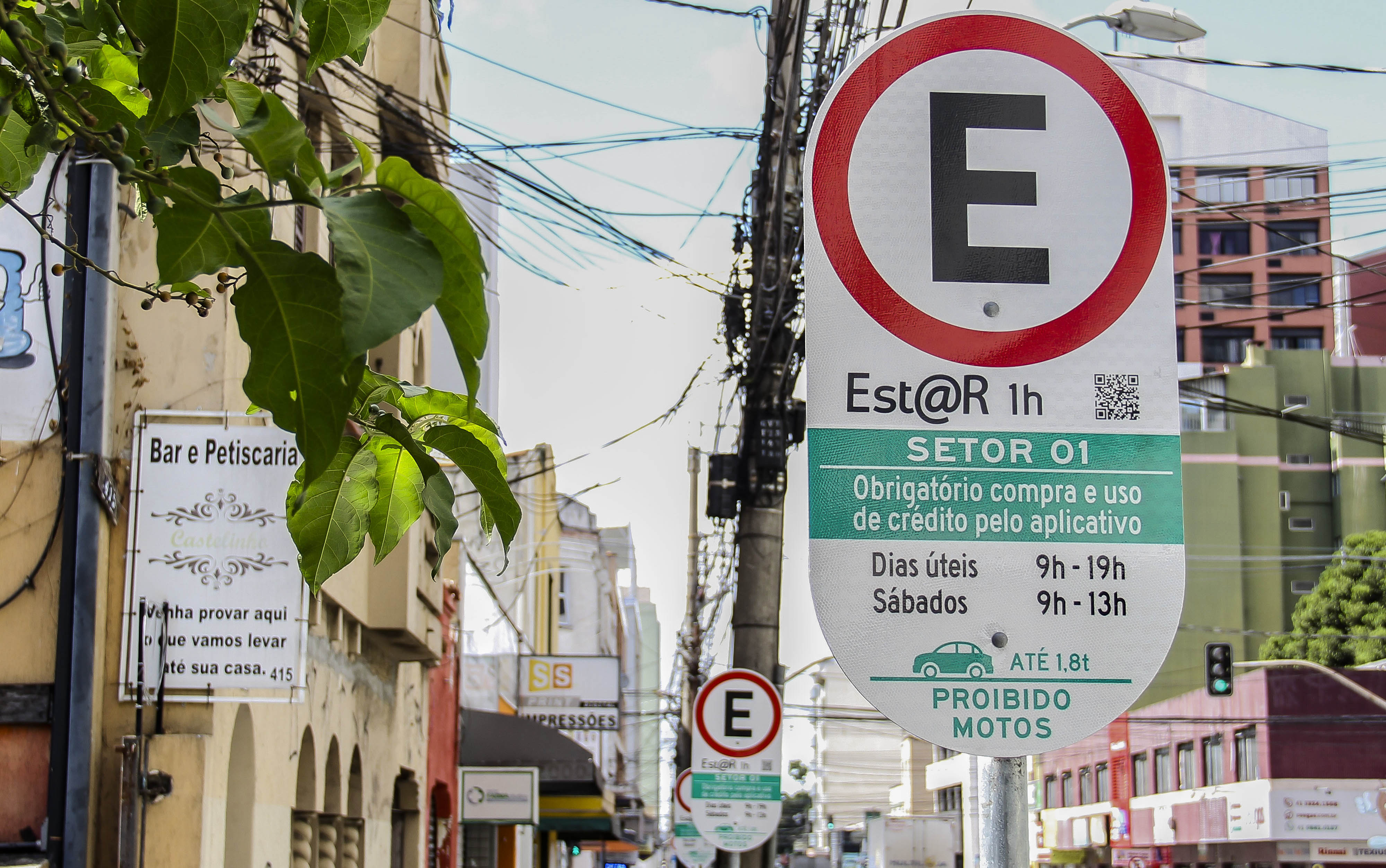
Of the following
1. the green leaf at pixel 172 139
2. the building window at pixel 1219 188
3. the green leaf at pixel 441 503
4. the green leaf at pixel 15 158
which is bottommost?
the green leaf at pixel 441 503

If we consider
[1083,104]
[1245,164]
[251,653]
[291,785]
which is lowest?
[291,785]

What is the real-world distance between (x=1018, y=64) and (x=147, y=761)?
247 inches

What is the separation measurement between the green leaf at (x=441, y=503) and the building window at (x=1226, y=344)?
68.8m

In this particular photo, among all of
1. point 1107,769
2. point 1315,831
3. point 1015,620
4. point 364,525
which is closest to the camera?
point 364,525

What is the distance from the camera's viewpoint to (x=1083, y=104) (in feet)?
8.24

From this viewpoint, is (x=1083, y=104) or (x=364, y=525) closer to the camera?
(x=364, y=525)

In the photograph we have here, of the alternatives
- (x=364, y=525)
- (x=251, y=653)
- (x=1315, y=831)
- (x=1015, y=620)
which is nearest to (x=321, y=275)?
(x=364, y=525)

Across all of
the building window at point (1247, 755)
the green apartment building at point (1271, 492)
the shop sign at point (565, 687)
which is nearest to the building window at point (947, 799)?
the green apartment building at point (1271, 492)

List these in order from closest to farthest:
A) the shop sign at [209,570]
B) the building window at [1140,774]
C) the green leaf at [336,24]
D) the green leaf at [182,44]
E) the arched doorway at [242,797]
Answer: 1. the green leaf at [182,44]
2. the green leaf at [336,24]
3. the shop sign at [209,570]
4. the arched doorway at [242,797]
5. the building window at [1140,774]

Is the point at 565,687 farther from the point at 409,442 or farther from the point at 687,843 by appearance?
the point at 409,442

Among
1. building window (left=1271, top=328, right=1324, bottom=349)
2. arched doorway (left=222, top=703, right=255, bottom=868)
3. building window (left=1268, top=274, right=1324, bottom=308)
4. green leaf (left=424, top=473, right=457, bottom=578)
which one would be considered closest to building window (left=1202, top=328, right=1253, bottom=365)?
building window (left=1271, top=328, right=1324, bottom=349)

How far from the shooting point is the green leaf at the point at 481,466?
1837 millimetres

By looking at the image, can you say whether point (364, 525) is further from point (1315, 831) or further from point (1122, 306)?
point (1315, 831)

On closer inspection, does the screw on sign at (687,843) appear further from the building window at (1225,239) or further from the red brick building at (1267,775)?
the building window at (1225,239)
